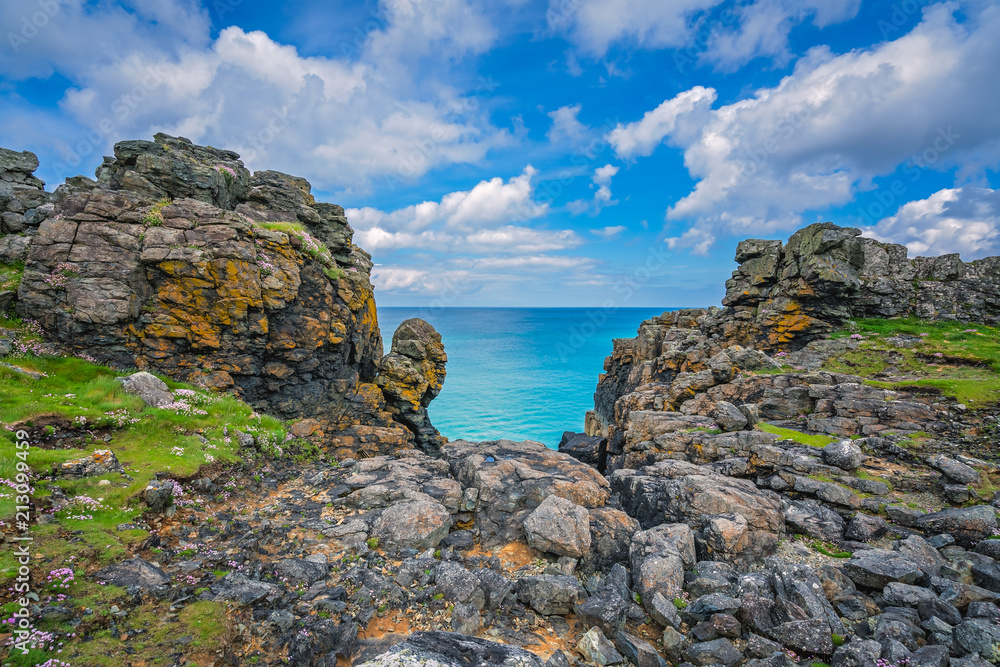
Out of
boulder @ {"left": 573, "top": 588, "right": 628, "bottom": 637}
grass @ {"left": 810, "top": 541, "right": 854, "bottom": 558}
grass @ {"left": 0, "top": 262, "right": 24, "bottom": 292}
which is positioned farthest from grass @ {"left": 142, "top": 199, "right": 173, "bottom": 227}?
grass @ {"left": 810, "top": 541, "right": 854, "bottom": 558}

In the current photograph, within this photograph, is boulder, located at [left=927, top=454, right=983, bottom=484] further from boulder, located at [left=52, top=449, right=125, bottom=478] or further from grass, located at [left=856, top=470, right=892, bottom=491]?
boulder, located at [left=52, top=449, right=125, bottom=478]

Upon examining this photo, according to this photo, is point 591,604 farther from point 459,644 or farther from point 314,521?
point 314,521

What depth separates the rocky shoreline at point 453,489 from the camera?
869cm

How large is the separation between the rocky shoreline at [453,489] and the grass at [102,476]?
16 cm

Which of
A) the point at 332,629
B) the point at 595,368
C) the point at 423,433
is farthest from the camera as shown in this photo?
the point at 595,368

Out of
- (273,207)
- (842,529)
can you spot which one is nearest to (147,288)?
(273,207)

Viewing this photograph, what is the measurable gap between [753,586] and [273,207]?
36436 millimetres

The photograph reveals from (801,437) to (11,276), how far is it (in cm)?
4123

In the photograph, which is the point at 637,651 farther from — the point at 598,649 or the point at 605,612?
the point at 605,612

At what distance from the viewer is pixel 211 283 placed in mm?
21406

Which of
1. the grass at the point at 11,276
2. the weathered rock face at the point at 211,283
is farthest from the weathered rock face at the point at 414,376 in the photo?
the grass at the point at 11,276

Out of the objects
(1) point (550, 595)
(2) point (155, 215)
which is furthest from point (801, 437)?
(2) point (155, 215)

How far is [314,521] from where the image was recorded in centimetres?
1359

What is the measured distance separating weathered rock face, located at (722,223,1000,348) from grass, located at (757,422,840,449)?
21.0 meters
